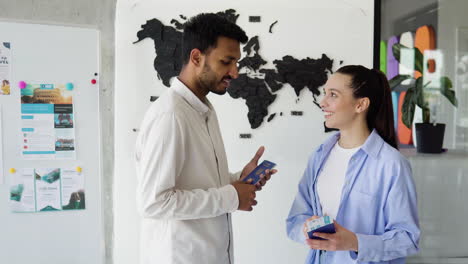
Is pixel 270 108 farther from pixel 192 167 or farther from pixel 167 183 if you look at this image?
pixel 167 183

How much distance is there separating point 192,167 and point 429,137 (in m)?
2.30

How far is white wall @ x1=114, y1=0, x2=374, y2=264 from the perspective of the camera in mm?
2316

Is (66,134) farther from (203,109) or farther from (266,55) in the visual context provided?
(266,55)

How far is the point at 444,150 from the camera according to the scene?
9.79ft

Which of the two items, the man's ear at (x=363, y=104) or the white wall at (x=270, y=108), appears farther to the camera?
the white wall at (x=270, y=108)

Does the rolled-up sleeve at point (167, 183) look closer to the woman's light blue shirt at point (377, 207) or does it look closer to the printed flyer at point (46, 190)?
the woman's light blue shirt at point (377, 207)

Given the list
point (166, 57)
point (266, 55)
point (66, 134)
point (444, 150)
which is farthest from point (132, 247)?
point (444, 150)

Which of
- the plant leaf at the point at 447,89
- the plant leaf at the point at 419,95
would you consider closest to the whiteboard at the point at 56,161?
the plant leaf at the point at 419,95

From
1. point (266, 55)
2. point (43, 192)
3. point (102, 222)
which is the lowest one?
point (102, 222)

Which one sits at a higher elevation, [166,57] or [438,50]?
[438,50]

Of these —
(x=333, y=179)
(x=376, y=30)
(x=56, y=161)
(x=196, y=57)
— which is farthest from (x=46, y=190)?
(x=376, y=30)

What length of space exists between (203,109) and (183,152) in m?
0.25

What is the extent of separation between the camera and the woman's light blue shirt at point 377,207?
1.36 m

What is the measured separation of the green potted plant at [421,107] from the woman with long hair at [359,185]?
1.52 meters
